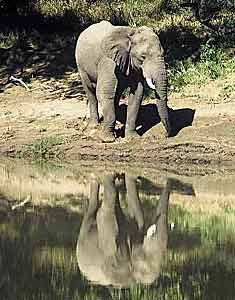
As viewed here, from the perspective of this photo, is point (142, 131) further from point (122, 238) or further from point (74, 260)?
point (74, 260)

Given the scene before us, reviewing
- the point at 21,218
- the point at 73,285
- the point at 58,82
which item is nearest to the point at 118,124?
the point at 58,82

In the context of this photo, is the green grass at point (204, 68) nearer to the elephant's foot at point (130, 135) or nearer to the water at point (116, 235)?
the elephant's foot at point (130, 135)

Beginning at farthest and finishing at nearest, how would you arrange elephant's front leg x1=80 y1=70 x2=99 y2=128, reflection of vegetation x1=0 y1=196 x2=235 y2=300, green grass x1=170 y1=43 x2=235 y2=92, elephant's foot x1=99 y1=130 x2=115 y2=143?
green grass x1=170 y1=43 x2=235 y2=92 < elephant's front leg x1=80 y1=70 x2=99 y2=128 < elephant's foot x1=99 y1=130 x2=115 y2=143 < reflection of vegetation x1=0 y1=196 x2=235 y2=300

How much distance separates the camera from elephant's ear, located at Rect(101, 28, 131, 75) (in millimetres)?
14156

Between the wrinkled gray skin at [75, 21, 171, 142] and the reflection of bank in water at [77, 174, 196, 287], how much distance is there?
2.68 meters

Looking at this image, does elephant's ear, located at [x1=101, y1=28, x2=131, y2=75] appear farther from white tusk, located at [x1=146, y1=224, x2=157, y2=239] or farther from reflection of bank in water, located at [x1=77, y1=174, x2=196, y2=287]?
white tusk, located at [x1=146, y1=224, x2=157, y2=239]

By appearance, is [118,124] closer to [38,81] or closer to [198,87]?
[198,87]

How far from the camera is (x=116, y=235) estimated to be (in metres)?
9.13

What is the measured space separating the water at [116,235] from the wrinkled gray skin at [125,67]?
1.48m

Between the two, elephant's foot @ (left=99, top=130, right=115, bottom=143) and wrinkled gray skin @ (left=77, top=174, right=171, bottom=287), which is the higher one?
wrinkled gray skin @ (left=77, top=174, right=171, bottom=287)

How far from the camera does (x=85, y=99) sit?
17.8 m

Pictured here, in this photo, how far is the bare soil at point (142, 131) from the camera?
553 inches

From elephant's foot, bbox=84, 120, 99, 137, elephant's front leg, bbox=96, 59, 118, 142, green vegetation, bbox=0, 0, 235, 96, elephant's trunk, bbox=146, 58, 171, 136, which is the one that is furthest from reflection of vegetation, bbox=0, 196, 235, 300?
green vegetation, bbox=0, 0, 235, 96

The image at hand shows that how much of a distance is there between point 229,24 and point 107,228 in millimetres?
12420
